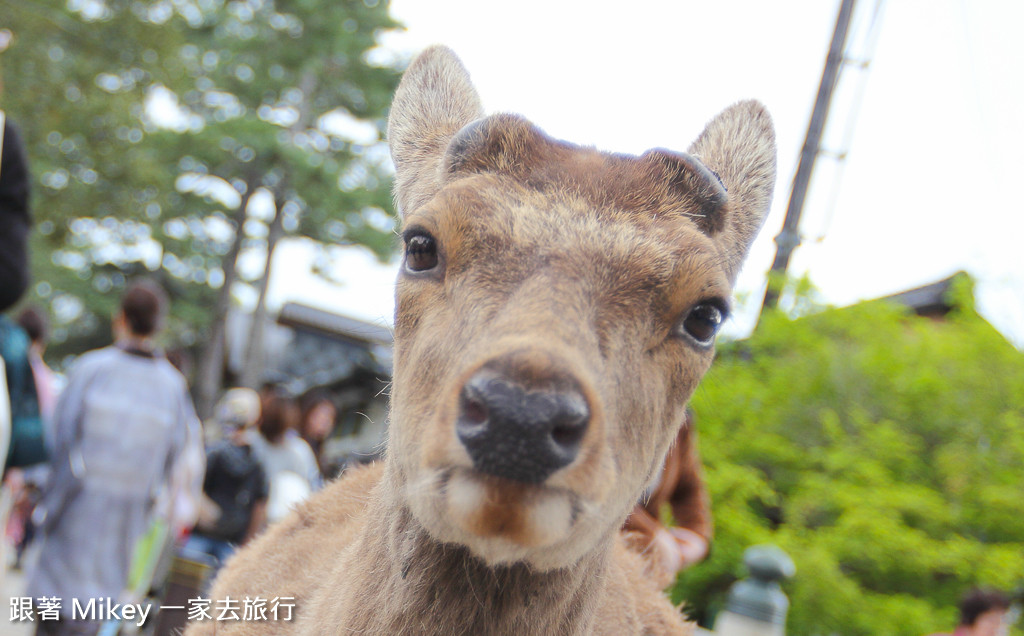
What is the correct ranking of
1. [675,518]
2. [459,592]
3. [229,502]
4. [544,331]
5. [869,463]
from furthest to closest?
[869,463]
[229,502]
[675,518]
[459,592]
[544,331]

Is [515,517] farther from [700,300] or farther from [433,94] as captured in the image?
[433,94]

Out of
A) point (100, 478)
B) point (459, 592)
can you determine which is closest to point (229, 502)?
point (100, 478)

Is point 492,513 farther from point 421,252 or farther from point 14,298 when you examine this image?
point 14,298

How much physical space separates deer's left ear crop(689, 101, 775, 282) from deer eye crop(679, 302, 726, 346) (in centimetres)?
49

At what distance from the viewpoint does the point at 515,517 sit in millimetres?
1782

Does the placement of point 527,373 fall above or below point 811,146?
below

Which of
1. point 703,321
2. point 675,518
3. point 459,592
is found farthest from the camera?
point 675,518

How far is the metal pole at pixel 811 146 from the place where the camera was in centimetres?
966

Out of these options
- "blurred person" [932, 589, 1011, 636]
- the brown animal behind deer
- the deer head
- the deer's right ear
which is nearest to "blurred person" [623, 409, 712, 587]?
the brown animal behind deer

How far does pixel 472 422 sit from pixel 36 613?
441 centimetres

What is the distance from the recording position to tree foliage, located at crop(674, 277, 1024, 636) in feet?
41.9

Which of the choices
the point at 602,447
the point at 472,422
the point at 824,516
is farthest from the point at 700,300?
the point at 824,516

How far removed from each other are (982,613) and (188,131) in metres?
22.6

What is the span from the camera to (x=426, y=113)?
127 inches
